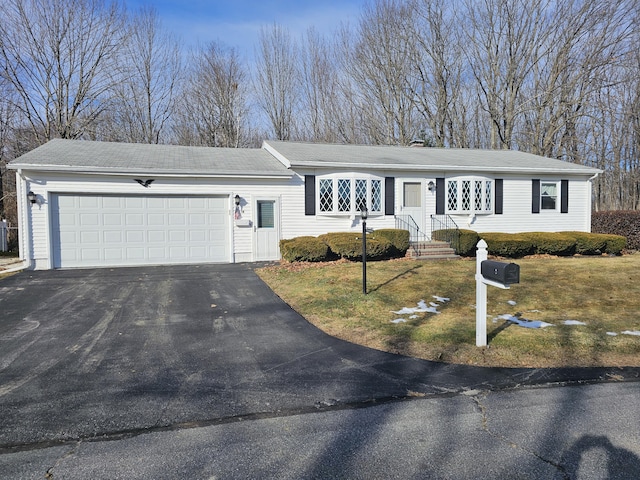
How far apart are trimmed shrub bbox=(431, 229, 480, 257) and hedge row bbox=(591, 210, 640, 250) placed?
7300 millimetres

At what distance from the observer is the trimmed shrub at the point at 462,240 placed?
12453 mm

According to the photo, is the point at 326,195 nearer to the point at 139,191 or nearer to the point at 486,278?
the point at 139,191

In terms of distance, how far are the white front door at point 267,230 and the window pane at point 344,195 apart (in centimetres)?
204

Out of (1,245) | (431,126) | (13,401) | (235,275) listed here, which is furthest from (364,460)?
(431,126)

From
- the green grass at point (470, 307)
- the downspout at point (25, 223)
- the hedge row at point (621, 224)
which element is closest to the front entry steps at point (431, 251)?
the green grass at point (470, 307)

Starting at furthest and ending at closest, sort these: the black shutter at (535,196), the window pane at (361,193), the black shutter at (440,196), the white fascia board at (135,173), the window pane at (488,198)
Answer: the black shutter at (535,196) < the window pane at (488,198) < the black shutter at (440,196) < the window pane at (361,193) < the white fascia board at (135,173)

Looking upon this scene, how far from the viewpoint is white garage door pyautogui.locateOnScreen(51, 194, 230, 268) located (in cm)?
1090

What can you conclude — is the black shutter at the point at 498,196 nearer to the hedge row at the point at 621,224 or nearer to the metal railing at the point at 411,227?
the metal railing at the point at 411,227

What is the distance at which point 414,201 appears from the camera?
45.5 feet

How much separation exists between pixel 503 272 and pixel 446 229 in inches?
361

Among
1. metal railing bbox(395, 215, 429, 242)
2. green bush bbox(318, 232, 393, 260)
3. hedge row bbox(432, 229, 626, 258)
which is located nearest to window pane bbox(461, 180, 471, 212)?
hedge row bbox(432, 229, 626, 258)

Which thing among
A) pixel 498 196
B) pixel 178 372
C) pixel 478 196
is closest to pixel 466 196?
pixel 478 196

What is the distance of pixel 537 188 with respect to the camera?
1502cm

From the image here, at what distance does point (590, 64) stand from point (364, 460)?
88.7ft
